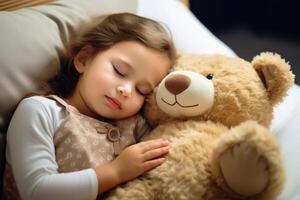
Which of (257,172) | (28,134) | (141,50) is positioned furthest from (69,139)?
(257,172)

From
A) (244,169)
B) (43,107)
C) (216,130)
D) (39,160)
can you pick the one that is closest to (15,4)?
(43,107)

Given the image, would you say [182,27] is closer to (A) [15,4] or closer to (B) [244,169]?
(A) [15,4]

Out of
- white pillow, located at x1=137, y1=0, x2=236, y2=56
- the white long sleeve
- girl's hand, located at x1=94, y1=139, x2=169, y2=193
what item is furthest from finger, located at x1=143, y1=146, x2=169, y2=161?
white pillow, located at x1=137, y1=0, x2=236, y2=56

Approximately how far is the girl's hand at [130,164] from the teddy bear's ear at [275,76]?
0.25 m

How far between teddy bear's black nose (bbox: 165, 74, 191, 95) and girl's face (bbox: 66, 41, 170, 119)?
8 cm

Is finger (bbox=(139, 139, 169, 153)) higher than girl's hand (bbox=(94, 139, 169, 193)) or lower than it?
higher

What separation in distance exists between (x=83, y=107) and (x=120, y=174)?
0.65 ft

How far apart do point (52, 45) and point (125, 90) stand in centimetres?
22

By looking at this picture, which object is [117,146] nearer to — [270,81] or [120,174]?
[120,174]

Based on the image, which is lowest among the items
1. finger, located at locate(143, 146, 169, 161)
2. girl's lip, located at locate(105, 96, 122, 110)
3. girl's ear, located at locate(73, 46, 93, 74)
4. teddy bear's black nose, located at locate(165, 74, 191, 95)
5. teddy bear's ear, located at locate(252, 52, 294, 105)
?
finger, located at locate(143, 146, 169, 161)

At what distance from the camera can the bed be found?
854 mm

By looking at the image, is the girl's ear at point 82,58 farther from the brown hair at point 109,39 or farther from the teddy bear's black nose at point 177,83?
the teddy bear's black nose at point 177,83

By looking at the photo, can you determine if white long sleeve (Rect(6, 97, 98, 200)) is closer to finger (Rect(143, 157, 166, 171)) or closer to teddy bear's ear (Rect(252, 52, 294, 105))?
finger (Rect(143, 157, 166, 171))

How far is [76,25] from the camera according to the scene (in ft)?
3.32
